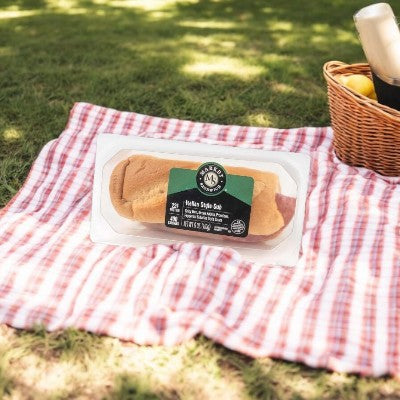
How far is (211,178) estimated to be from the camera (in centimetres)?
185

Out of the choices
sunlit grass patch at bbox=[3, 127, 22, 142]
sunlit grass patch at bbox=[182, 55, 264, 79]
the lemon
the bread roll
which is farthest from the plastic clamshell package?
sunlit grass patch at bbox=[182, 55, 264, 79]

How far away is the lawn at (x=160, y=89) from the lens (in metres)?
1.48

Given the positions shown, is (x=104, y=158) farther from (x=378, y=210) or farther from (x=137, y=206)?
(x=378, y=210)

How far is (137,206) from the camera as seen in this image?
6.24 ft

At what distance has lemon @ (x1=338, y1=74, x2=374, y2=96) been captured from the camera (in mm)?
2275

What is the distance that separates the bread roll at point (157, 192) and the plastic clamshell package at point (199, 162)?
0.9 inches

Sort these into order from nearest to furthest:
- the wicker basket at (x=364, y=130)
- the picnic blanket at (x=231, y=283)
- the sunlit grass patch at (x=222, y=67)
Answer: the picnic blanket at (x=231, y=283), the wicker basket at (x=364, y=130), the sunlit grass patch at (x=222, y=67)

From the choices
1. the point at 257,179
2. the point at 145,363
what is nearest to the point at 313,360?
the point at 145,363

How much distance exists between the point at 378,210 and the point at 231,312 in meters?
0.65

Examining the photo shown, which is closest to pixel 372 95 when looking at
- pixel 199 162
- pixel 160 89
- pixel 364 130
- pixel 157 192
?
pixel 364 130

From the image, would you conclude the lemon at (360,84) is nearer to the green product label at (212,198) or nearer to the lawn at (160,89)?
the lawn at (160,89)

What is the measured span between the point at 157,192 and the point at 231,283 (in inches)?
14.1

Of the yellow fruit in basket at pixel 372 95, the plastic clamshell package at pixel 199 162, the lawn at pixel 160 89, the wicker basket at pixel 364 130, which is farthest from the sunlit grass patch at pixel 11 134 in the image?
the yellow fruit in basket at pixel 372 95

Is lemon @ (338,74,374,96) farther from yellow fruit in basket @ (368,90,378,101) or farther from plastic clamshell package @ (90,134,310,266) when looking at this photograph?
plastic clamshell package @ (90,134,310,266)
